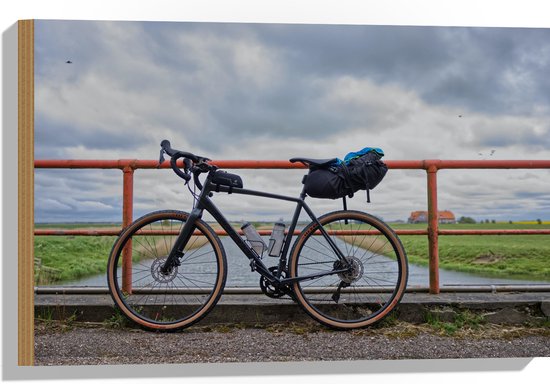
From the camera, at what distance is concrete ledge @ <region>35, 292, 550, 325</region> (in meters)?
2.81

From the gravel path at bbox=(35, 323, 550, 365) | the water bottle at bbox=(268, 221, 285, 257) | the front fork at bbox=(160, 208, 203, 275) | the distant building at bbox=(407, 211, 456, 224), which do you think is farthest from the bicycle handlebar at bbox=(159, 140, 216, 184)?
the distant building at bbox=(407, 211, 456, 224)

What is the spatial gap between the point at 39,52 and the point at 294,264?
1.76 metres

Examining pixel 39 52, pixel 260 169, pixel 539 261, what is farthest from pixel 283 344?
pixel 539 261

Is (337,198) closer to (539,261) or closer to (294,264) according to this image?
(294,264)

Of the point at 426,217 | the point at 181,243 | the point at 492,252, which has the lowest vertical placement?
the point at 492,252

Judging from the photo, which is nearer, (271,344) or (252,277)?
(271,344)

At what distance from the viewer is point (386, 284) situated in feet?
9.11

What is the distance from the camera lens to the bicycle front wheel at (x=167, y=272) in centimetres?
260

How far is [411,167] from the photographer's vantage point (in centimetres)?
302

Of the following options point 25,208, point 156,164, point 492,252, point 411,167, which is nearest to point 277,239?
point 156,164

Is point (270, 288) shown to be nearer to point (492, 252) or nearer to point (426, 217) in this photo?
point (426, 217)

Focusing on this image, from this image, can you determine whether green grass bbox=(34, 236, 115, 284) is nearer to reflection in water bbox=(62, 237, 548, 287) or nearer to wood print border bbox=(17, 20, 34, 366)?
reflection in water bbox=(62, 237, 548, 287)

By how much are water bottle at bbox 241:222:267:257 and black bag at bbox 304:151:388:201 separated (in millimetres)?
350

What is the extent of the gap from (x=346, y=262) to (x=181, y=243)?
871 millimetres
